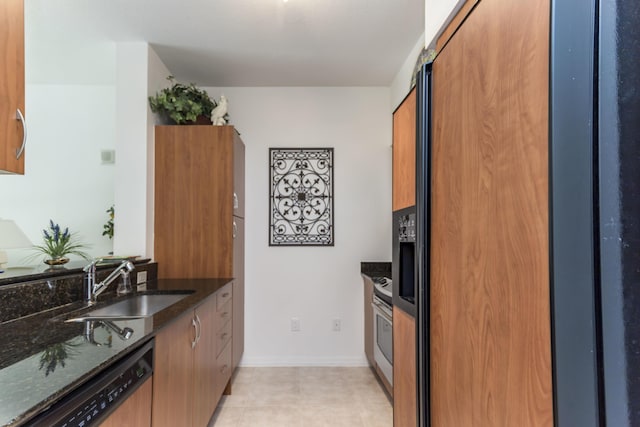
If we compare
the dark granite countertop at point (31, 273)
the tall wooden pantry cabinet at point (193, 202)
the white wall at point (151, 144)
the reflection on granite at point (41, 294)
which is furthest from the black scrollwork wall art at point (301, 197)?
the reflection on granite at point (41, 294)

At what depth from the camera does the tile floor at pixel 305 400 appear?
7.09 ft

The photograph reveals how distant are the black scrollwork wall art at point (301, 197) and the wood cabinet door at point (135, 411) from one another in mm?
1996

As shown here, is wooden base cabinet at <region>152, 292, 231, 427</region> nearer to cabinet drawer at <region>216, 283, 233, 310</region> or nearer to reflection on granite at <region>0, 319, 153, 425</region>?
cabinet drawer at <region>216, 283, 233, 310</region>

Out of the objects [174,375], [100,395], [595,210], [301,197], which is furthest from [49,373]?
[301,197]

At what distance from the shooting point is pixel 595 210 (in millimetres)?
397

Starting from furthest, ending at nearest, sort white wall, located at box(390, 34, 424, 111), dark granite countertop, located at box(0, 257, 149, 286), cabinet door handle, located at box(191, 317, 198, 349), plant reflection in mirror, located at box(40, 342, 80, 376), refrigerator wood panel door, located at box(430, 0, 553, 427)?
1. white wall, located at box(390, 34, 424, 111)
2. cabinet door handle, located at box(191, 317, 198, 349)
3. dark granite countertop, located at box(0, 257, 149, 286)
4. plant reflection in mirror, located at box(40, 342, 80, 376)
5. refrigerator wood panel door, located at box(430, 0, 553, 427)

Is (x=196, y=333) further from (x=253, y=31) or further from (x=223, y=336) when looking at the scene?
(x=253, y=31)

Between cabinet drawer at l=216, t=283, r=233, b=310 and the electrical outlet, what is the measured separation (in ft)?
1.78

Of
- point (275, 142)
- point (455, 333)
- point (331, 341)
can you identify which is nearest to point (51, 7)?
point (275, 142)

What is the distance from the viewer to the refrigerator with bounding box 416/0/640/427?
38 centimetres

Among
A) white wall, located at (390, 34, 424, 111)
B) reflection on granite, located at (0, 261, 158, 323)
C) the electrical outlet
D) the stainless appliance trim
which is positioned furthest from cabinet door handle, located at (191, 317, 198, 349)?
white wall, located at (390, 34, 424, 111)

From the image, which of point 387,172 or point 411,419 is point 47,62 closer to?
point 387,172

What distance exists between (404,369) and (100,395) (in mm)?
1010

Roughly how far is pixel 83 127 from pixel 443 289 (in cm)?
331
